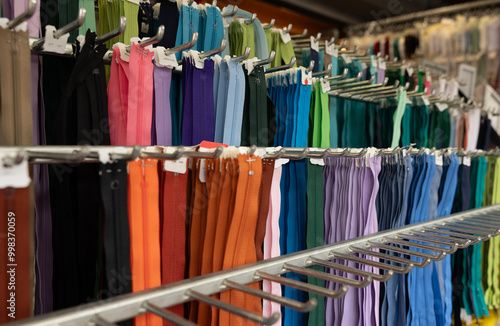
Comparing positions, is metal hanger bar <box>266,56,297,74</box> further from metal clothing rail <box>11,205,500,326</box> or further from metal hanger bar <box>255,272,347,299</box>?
metal hanger bar <box>255,272,347,299</box>

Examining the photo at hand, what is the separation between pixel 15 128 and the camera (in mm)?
946

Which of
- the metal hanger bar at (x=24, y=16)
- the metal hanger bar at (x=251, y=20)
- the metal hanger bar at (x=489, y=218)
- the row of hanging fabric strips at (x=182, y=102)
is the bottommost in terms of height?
the metal hanger bar at (x=489, y=218)

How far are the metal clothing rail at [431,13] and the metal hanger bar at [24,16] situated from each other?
5456 millimetres

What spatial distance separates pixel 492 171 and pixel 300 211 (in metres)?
1.94

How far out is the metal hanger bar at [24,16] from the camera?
0.86m

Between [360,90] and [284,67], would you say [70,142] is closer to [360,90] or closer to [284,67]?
[284,67]

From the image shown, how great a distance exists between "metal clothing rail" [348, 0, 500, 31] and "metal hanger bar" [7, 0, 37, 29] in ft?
17.9

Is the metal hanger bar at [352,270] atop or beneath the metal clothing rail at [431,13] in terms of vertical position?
beneath

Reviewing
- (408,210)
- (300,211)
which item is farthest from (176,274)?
(408,210)

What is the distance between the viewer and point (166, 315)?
2.83ft

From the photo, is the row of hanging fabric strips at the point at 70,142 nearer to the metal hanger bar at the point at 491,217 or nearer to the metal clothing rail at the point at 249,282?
the metal clothing rail at the point at 249,282

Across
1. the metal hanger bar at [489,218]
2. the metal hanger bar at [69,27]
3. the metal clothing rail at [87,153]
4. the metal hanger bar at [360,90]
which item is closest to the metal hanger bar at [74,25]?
the metal hanger bar at [69,27]

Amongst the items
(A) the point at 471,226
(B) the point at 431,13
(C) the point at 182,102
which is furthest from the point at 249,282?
(B) the point at 431,13

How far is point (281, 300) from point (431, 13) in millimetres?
5900
